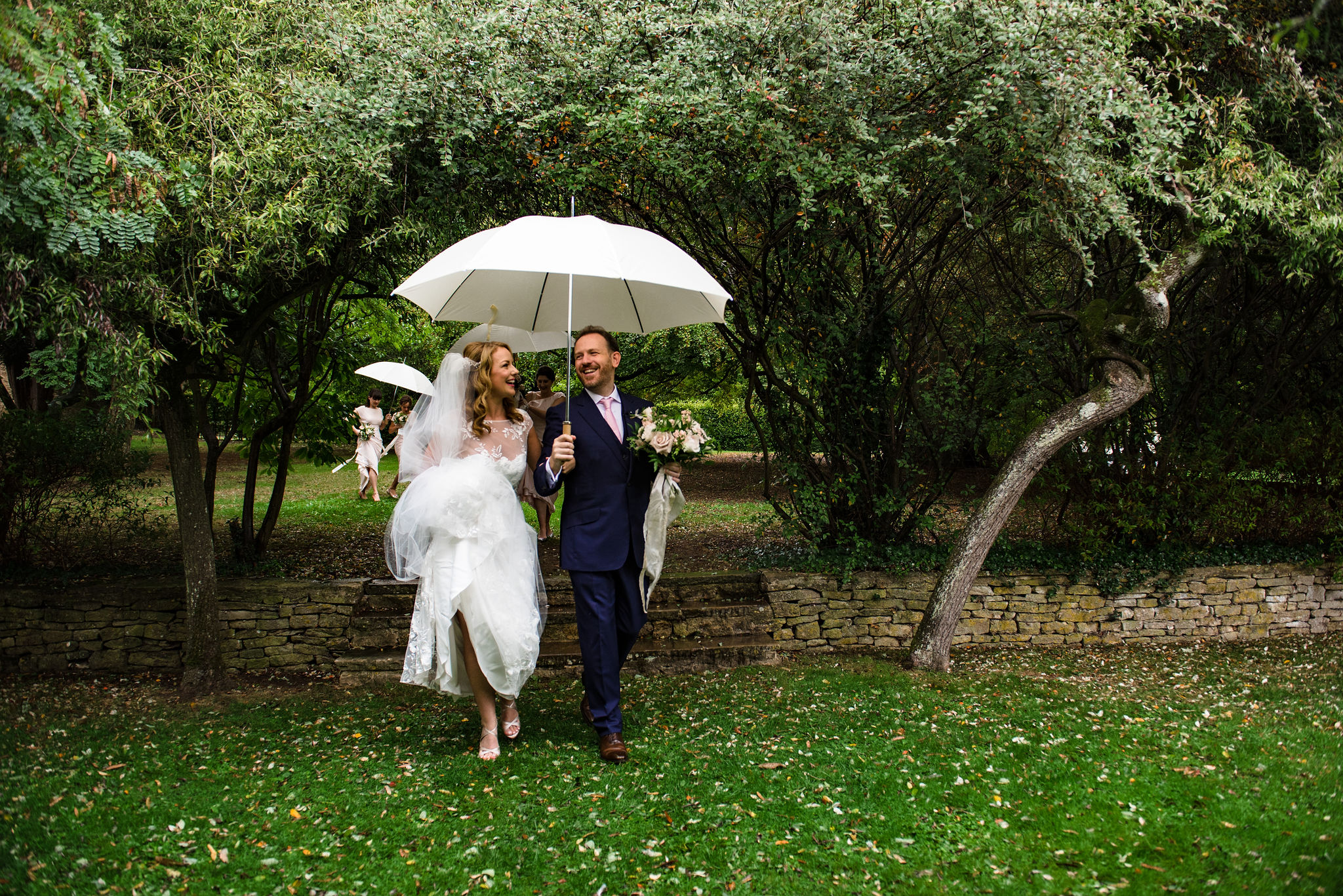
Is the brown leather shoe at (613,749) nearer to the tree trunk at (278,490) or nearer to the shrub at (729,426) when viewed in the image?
the tree trunk at (278,490)

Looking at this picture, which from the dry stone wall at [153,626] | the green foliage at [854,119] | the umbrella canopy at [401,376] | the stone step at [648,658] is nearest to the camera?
the umbrella canopy at [401,376]

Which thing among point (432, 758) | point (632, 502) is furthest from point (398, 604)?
point (632, 502)

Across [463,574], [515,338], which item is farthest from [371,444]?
[463,574]

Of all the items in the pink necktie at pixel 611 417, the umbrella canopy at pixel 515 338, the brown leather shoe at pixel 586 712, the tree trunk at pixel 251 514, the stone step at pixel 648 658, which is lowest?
the stone step at pixel 648 658

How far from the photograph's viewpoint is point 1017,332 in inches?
332

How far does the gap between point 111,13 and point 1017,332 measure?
7.82m

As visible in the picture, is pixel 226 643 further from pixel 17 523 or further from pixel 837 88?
pixel 837 88

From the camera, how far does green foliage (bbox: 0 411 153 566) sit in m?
7.32

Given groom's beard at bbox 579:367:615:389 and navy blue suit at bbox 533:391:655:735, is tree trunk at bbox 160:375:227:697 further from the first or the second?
groom's beard at bbox 579:367:615:389

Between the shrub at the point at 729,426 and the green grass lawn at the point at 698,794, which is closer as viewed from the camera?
the green grass lawn at the point at 698,794

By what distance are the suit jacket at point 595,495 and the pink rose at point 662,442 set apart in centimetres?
24

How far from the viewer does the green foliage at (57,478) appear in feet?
24.0

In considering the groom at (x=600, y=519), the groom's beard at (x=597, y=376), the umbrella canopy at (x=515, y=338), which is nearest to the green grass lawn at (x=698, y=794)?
the groom at (x=600, y=519)

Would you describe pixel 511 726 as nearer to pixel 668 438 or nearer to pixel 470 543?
pixel 470 543
